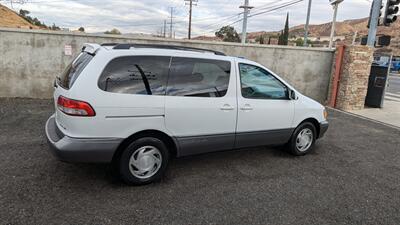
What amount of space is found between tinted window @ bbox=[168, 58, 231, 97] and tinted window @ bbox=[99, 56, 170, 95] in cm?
14

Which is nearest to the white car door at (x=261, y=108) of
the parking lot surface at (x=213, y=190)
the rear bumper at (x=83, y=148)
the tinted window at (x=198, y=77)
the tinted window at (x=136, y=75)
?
the tinted window at (x=198, y=77)

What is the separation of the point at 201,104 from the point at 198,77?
376 mm

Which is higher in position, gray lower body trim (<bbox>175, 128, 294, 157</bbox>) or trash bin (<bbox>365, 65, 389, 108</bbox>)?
trash bin (<bbox>365, 65, 389, 108</bbox>)

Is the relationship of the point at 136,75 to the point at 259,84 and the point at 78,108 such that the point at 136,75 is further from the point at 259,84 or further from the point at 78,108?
the point at 259,84

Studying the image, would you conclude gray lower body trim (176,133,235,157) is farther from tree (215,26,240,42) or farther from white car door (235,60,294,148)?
tree (215,26,240,42)

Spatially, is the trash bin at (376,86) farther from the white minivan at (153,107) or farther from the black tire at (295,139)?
the white minivan at (153,107)

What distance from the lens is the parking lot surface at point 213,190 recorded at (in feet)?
9.71

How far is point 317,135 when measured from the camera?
5.16 m

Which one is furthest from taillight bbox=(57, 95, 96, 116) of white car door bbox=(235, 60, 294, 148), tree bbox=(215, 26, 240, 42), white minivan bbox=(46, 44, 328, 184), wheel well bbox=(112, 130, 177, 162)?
tree bbox=(215, 26, 240, 42)

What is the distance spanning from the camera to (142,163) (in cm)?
351

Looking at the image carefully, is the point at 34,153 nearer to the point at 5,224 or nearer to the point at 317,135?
the point at 5,224

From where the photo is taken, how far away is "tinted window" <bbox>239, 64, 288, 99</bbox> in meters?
4.19

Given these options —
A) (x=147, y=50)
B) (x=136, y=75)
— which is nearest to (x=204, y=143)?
(x=136, y=75)

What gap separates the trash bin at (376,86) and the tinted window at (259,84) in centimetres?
723
